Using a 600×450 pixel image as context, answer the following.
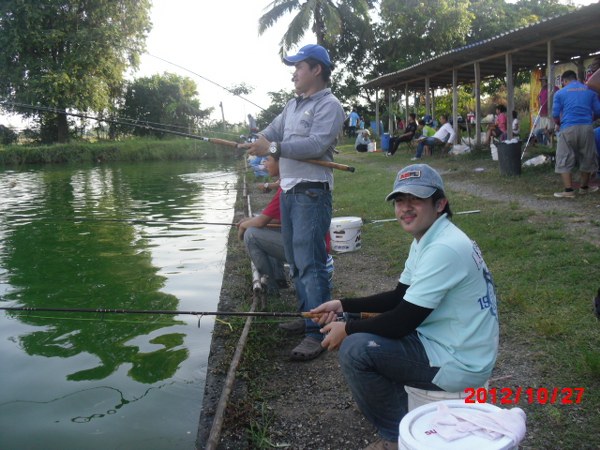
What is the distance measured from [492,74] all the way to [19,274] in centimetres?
1686

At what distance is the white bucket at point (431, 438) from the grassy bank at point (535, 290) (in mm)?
949

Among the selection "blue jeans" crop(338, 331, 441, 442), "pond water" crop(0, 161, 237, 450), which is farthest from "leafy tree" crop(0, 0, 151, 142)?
"blue jeans" crop(338, 331, 441, 442)

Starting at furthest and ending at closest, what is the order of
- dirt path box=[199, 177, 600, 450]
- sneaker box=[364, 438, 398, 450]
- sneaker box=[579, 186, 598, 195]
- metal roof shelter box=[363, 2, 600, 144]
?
1. metal roof shelter box=[363, 2, 600, 144]
2. sneaker box=[579, 186, 598, 195]
3. dirt path box=[199, 177, 600, 450]
4. sneaker box=[364, 438, 398, 450]

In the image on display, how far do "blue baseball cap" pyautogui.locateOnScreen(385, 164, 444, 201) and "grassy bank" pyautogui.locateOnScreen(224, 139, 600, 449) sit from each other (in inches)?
53.0

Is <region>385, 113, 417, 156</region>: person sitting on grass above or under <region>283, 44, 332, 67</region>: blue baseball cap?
above

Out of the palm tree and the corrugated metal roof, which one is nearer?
the corrugated metal roof

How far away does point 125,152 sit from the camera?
122ft

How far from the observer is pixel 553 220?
7031mm

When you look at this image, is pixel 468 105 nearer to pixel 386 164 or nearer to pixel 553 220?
pixel 386 164

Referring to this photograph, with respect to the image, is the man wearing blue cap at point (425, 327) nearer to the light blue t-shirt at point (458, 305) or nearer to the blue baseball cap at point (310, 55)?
the light blue t-shirt at point (458, 305)

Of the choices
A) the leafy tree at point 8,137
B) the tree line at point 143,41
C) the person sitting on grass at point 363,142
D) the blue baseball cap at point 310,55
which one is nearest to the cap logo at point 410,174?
the blue baseball cap at point 310,55

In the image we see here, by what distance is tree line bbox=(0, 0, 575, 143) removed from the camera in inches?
1181

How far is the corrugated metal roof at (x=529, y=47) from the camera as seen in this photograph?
10844 millimetres
